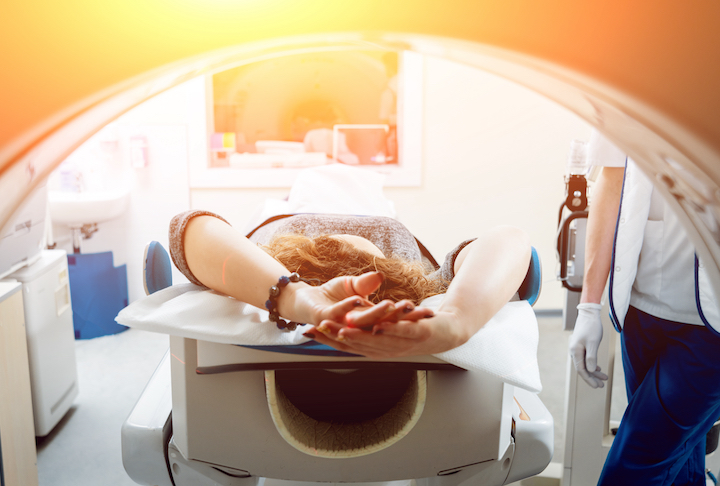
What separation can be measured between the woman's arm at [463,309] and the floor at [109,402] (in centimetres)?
96

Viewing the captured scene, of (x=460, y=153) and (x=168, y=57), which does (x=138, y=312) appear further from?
(x=460, y=153)

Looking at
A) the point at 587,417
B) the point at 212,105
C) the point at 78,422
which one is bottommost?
the point at 78,422

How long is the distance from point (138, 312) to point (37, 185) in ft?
2.06

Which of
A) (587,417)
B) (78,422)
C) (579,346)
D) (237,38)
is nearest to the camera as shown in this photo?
(237,38)

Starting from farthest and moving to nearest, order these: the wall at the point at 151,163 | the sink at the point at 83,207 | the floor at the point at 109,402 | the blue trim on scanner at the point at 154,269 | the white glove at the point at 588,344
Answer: the wall at the point at 151,163
the sink at the point at 83,207
the floor at the point at 109,402
the white glove at the point at 588,344
the blue trim on scanner at the point at 154,269

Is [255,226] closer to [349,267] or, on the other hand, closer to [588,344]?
[349,267]

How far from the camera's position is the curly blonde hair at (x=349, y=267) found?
2.98 feet

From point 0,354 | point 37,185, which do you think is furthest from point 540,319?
point 37,185

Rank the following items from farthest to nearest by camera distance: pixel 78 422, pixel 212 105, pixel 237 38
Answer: pixel 212 105 < pixel 78 422 < pixel 237 38

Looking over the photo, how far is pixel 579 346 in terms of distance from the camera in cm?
119

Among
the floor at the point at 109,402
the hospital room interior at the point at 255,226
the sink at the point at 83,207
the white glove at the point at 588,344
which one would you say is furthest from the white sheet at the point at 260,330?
the sink at the point at 83,207

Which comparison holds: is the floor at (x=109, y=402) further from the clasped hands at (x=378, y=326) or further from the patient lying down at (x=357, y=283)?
the clasped hands at (x=378, y=326)

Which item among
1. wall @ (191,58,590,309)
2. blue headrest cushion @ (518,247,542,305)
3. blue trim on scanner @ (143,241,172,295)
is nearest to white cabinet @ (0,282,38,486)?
blue trim on scanner @ (143,241,172,295)

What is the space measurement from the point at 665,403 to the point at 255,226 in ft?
4.16
